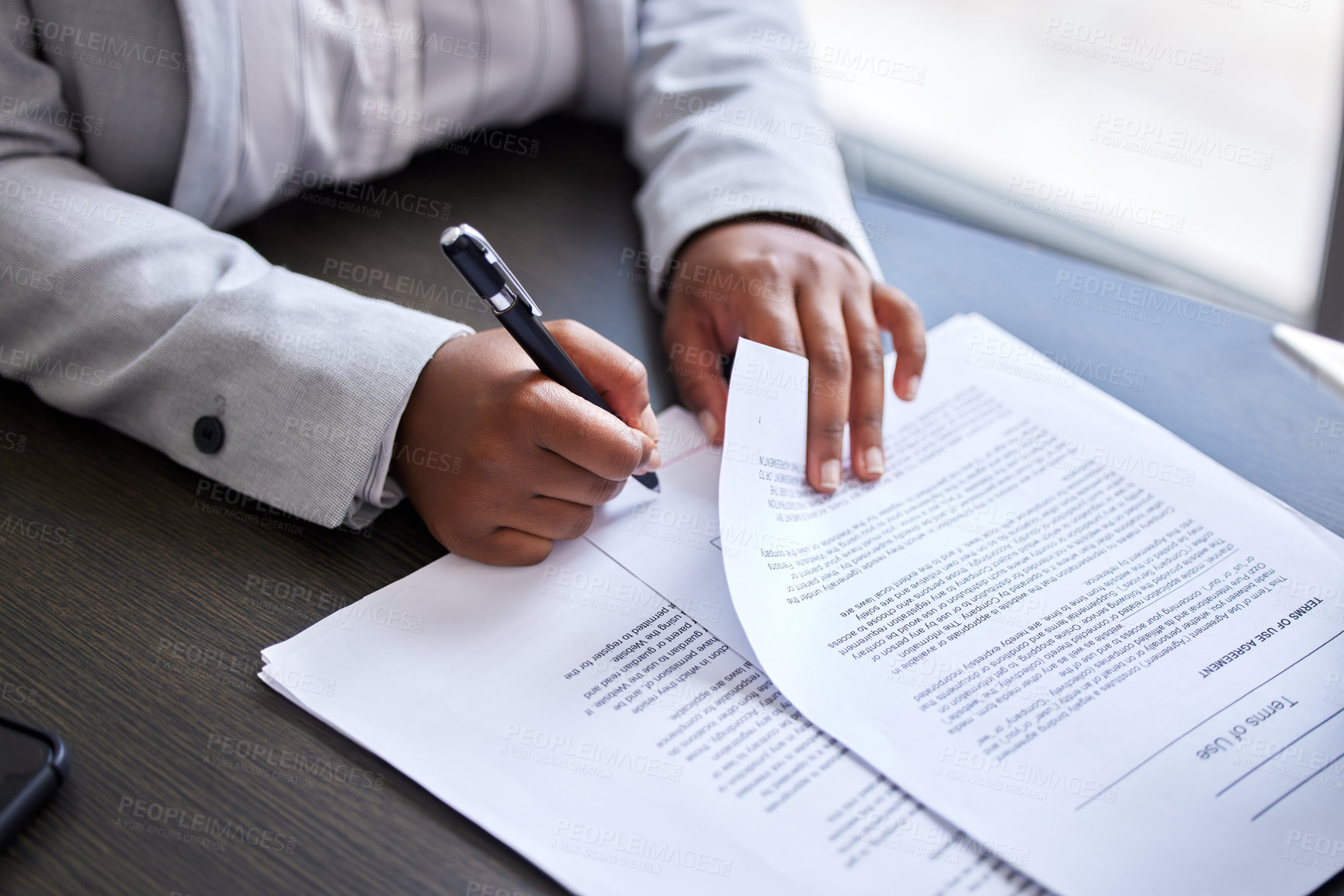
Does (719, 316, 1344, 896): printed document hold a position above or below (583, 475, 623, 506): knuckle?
below

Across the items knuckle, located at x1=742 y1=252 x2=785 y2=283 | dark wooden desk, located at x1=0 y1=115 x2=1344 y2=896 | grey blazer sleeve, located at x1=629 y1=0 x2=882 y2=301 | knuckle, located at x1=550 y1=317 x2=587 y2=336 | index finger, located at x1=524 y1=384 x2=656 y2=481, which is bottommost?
dark wooden desk, located at x1=0 y1=115 x2=1344 y2=896

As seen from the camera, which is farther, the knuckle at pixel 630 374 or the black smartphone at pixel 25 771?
the knuckle at pixel 630 374

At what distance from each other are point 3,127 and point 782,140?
602mm

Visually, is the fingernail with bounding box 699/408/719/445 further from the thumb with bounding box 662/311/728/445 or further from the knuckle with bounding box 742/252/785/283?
the knuckle with bounding box 742/252/785/283

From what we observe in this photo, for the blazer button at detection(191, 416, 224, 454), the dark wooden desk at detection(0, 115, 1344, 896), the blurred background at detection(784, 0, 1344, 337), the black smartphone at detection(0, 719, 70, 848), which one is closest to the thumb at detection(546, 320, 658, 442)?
the dark wooden desk at detection(0, 115, 1344, 896)

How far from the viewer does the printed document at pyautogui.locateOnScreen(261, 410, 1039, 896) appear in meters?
0.40

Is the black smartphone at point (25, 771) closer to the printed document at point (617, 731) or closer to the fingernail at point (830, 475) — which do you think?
the printed document at point (617, 731)

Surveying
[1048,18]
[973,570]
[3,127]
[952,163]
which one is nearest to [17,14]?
[3,127]

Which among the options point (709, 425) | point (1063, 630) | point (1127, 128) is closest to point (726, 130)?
point (709, 425)

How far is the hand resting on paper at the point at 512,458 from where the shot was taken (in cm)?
54

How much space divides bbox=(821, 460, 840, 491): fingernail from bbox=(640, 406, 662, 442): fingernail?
0.11 metres

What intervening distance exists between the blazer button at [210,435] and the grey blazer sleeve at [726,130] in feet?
1.13

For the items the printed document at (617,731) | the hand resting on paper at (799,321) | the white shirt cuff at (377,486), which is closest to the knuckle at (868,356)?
the hand resting on paper at (799,321)

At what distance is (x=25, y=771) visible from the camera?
411mm
